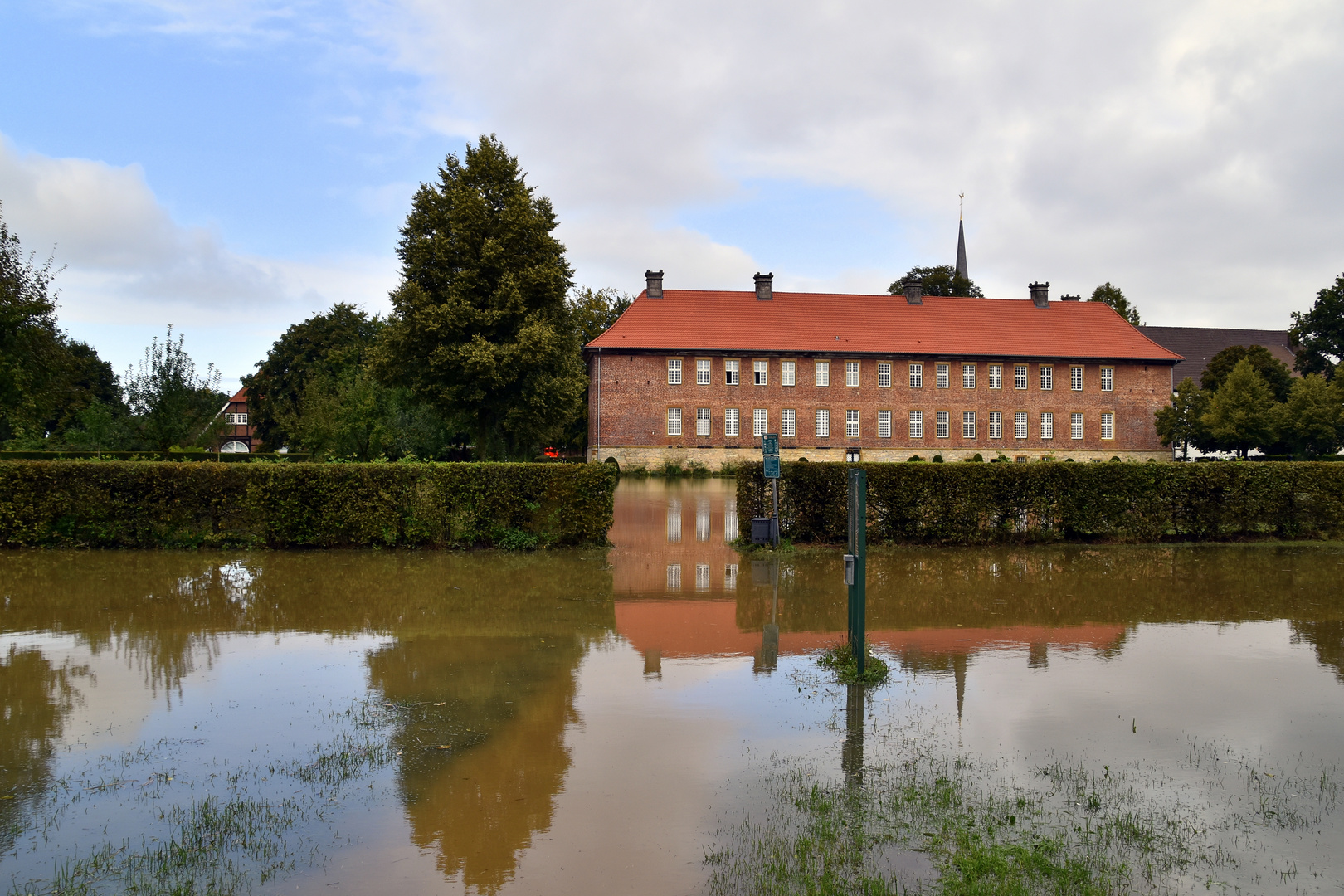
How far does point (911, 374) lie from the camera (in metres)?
56.6

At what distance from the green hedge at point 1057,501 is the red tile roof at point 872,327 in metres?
37.7

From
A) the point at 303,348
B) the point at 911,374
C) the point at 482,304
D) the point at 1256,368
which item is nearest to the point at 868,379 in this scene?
the point at 911,374

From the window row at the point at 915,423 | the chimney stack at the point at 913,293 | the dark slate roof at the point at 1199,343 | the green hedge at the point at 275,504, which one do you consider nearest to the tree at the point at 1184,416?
the window row at the point at 915,423

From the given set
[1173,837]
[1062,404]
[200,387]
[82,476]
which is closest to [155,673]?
[1173,837]

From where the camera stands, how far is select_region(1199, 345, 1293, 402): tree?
55.8m

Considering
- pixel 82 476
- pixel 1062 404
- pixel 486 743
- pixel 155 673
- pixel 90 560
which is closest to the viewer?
pixel 486 743

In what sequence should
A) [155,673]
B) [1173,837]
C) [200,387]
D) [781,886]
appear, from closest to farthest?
[781,886] < [1173,837] < [155,673] < [200,387]

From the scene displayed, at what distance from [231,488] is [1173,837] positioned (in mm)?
15115

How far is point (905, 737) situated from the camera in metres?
6.60

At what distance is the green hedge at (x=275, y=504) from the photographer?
1588cm

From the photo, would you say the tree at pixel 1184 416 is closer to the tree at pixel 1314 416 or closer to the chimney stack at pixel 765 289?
the tree at pixel 1314 416

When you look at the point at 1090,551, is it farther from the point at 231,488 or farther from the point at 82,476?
the point at 82,476

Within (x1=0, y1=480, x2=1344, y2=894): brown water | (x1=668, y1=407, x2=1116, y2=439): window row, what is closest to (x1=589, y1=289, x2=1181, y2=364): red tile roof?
(x1=668, y1=407, x2=1116, y2=439): window row

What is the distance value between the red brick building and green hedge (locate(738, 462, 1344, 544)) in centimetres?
3507
